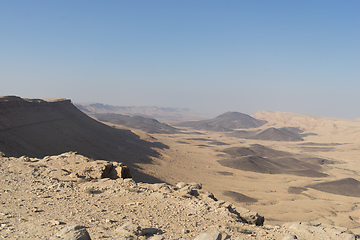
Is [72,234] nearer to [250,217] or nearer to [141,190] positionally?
[141,190]

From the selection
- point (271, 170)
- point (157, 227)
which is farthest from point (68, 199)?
point (271, 170)

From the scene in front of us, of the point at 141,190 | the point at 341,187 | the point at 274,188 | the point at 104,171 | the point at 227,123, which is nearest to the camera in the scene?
the point at 141,190

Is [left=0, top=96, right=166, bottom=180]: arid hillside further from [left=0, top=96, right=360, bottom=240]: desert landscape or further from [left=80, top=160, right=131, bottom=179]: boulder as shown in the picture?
[left=80, top=160, right=131, bottom=179]: boulder

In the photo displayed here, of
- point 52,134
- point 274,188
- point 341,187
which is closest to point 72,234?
point 52,134

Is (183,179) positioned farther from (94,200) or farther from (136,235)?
(136,235)

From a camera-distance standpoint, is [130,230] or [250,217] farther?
[250,217]

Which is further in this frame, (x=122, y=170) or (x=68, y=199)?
(x=122, y=170)
